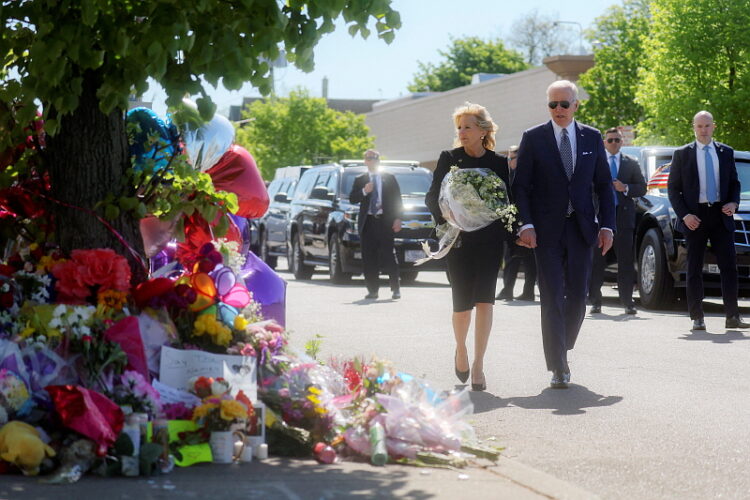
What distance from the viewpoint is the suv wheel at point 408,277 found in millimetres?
22344

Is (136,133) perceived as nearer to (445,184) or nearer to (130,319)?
(130,319)

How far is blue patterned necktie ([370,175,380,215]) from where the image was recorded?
1847 centimetres

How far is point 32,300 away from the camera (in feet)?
21.6

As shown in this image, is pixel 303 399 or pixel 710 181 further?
pixel 710 181

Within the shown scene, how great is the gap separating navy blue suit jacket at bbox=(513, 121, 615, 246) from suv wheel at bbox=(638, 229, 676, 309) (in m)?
6.61

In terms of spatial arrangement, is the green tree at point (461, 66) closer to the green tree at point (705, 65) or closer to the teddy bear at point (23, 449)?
the green tree at point (705, 65)

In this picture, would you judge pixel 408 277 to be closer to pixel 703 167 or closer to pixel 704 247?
pixel 704 247

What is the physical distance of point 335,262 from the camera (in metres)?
21.7

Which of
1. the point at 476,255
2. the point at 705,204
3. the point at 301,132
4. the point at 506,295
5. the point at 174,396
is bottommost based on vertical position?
the point at 506,295

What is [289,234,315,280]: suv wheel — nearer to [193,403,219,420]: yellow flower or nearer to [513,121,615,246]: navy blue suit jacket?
[513,121,615,246]: navy blue suit jacket

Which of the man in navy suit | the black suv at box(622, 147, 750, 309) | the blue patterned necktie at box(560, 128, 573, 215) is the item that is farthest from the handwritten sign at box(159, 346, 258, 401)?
the black suv at box(622, 147, 750, 309)

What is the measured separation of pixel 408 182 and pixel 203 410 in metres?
16.5

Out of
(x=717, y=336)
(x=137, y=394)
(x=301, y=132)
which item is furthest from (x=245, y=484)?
(x=301, y=132)

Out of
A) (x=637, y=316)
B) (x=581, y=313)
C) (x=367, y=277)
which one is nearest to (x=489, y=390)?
(x=581, y=313)
